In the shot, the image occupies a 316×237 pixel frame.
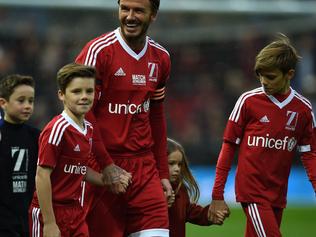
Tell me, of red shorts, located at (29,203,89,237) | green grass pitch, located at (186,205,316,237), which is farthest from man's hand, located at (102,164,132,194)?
green grass pitch, located at (186,205,316,237)

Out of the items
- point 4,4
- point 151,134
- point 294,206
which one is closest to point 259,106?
point 151,134

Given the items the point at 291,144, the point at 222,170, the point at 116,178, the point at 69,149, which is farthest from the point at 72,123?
the point at 291,144

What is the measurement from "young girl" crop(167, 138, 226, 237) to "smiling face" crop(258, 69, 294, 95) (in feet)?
3.20

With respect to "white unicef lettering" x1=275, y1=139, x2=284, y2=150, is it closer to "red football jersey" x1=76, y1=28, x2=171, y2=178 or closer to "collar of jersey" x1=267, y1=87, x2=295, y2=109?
"collar of jersey" x1=267, y1=87, x2=295, y2=109

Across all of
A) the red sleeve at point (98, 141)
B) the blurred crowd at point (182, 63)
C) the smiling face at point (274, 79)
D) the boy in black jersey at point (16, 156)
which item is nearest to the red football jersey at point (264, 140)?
the smiling face at point (274, 79)

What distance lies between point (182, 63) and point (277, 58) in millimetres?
15497

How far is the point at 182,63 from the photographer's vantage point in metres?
22.6

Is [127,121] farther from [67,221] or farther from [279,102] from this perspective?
[279,102]

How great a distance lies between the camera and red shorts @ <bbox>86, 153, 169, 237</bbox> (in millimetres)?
6730

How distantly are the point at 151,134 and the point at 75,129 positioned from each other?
0.84 m

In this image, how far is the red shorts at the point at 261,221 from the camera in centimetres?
712

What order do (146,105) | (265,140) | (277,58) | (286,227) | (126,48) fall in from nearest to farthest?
(126,48) → (146,105) → (277,58) → (265,140) → (286,227)

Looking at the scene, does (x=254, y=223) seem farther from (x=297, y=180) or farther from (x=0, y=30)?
(x=0, y=30)

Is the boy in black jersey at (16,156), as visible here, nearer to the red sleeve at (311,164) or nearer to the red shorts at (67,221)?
the red shorts at (67,221)
